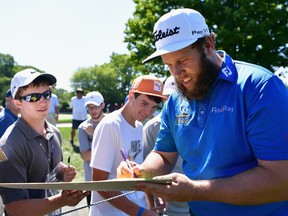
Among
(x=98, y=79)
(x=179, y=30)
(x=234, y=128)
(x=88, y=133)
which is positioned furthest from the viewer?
(x=98, y=79)

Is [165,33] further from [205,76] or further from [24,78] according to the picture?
[24,78]

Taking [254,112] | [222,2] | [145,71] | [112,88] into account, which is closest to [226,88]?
[254,112]

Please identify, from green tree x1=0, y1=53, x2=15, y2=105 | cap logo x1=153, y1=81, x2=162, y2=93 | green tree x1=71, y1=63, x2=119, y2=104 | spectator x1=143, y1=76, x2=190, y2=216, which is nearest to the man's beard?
cap logo x1=153, y1=81, x2=162, y2=93

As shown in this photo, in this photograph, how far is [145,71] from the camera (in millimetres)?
23750

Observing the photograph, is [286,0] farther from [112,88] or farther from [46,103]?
[112,88]

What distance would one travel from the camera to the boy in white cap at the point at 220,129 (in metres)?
1.83

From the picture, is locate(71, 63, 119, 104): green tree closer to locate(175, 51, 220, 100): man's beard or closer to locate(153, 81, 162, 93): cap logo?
locate(153, 81, 162, 93): cap logo

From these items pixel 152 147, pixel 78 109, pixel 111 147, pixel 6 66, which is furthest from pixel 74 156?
pixel 6 66

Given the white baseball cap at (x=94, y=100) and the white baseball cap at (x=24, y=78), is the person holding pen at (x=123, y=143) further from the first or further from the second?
the white baseball cap at (x=94, y=100)

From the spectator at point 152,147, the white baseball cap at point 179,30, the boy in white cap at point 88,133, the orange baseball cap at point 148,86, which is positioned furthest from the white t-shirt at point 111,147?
the boy in white cap at point 88,133

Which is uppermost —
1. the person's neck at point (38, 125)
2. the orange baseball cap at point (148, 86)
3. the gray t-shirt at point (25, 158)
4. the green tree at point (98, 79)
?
the orange baseball cap at point (148, 86)

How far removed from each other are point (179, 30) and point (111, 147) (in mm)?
1240

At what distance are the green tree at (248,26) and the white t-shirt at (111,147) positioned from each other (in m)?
16.1

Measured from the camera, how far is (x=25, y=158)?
253cm
